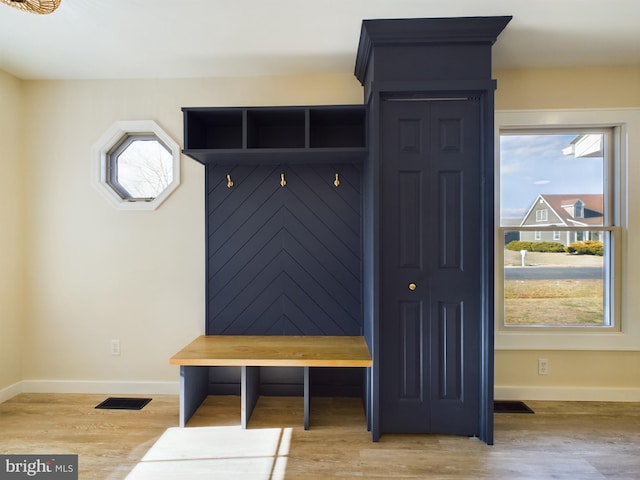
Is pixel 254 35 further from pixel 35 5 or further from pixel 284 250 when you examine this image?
pixel 284 250

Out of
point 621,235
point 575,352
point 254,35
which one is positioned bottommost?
point 575,352

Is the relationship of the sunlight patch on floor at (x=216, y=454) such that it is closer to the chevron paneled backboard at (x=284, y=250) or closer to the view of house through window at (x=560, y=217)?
the chevron paneled backboard at (x=284, y=250)

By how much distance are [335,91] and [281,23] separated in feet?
2.54

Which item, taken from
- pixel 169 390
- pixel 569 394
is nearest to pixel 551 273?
pixel 569 394

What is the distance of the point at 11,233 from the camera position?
114 inches

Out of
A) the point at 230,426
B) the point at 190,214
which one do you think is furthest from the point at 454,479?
the point at 190,214

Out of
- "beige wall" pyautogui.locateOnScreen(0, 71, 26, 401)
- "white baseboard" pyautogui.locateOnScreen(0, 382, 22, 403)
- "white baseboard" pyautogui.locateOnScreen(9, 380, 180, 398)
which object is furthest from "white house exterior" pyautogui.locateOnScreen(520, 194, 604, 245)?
"white baseboard" pyautogui.locateOnScreen(0, 382, 22, 403)

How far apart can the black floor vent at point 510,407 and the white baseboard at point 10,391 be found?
12.4 feet

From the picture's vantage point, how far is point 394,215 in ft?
7.27

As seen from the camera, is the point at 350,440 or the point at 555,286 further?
the point at 555,286

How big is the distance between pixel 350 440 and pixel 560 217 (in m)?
2.36

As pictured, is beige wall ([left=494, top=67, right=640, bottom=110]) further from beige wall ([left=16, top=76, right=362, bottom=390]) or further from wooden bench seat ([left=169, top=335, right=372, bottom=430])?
beige wall ([left=16, top=76, right=362, bottom=390])

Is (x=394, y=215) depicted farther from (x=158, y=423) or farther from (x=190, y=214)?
(x=158, y=423)

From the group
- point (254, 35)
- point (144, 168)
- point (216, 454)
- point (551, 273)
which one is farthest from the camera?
point (144, 168)
